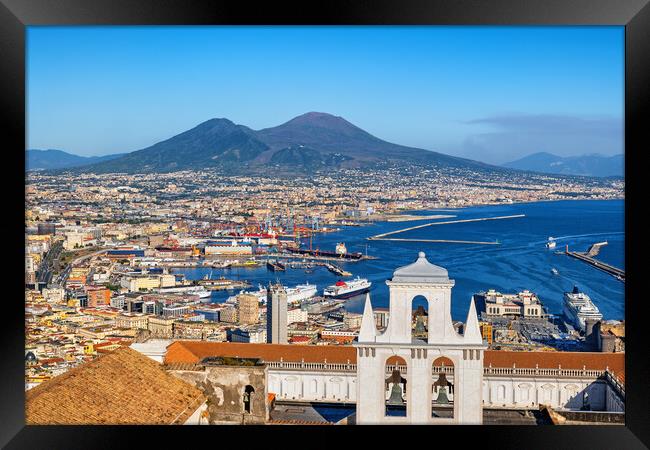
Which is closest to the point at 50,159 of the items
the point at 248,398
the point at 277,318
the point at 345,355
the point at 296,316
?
the point at 296,316

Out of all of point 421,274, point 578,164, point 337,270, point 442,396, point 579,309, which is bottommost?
point 579,309

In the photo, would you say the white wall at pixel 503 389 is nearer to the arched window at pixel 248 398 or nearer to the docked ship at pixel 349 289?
the arched window at pixel 248 398

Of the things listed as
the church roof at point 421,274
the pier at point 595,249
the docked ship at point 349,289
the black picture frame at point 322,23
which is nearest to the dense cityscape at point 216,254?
the docked ship at point 349,289

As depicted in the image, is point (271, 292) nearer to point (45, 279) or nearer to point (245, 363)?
point (245, 363)

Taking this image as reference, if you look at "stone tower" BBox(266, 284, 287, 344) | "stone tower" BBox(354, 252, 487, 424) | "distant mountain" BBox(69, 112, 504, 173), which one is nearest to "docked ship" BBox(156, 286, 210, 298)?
"stone tower" BBox(266, 284, 287, 344)

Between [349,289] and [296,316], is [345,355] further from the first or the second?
[349,289]

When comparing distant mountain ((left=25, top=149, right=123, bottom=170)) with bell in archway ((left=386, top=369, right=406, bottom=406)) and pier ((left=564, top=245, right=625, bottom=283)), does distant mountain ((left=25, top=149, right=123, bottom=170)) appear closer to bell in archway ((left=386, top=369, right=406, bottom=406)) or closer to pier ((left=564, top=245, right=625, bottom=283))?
pier ((left=564, top=245, right=625, bottom=283))

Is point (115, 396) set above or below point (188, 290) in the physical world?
above
